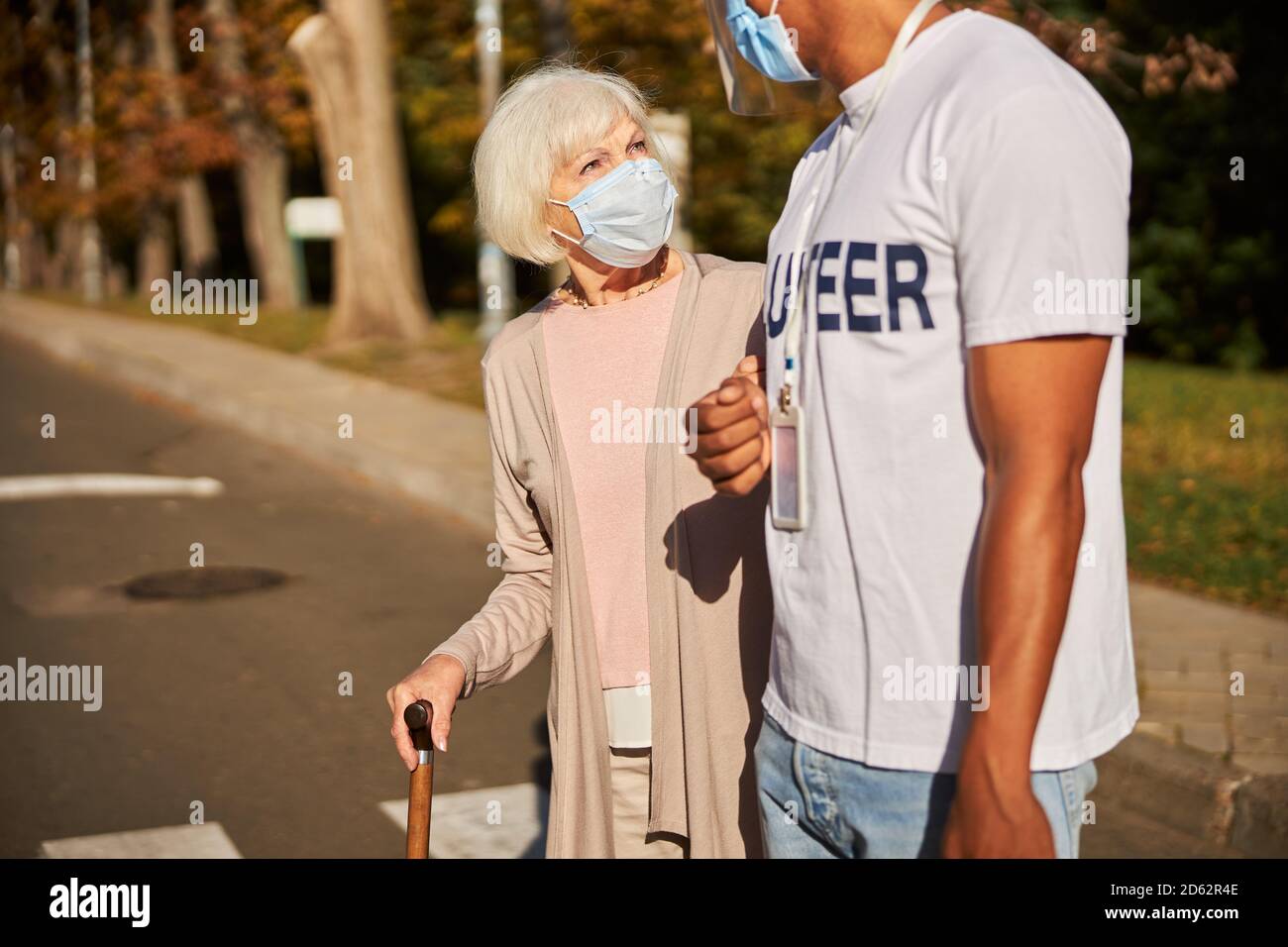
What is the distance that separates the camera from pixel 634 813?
2684mm

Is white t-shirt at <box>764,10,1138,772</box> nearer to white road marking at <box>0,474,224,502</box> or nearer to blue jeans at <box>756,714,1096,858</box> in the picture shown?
blue jeans at <box>756,714,1096,858</box>

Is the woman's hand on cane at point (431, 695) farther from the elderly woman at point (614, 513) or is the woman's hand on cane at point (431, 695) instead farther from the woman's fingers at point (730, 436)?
the woman's fingers at point (730, 436)

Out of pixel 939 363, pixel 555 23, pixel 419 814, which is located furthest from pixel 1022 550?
pixel 555 23

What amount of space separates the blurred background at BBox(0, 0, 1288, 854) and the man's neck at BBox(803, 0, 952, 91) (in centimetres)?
144

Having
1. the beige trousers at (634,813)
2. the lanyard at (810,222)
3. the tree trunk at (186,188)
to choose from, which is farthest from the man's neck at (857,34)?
the tree trunk at (186,188)

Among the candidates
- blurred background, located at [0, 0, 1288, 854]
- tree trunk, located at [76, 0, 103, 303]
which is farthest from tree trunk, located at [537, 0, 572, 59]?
tree trunk, located at [76, 0, 103, 303]

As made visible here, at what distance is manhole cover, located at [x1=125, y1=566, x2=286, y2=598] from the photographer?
759 cm

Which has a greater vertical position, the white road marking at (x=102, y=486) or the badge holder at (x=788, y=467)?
the badge holder at (x=788, y=467)

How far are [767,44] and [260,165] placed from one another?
27.5 meters

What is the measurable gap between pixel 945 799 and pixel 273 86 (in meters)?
26.9

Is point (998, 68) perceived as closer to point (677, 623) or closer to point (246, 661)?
point (677, 623)

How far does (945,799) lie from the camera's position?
1.74 metres

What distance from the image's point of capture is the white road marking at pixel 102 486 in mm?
10062

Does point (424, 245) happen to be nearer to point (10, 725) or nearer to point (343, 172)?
point (343, 172)
